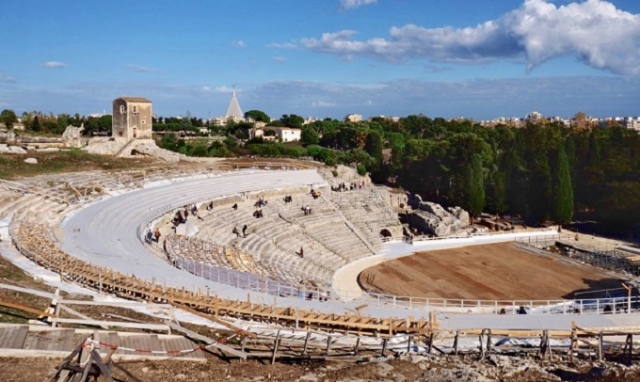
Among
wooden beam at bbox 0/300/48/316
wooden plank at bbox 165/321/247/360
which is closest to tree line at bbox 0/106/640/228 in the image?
wooden plank at bbox 165/321/247/360

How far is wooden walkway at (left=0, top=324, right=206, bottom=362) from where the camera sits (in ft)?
37.7

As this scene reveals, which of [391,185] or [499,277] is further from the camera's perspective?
[391,185]

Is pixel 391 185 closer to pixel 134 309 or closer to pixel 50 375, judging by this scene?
pixel 134 309

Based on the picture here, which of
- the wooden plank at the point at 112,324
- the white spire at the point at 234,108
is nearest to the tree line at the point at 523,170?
the wooden plank at the point at 112,324

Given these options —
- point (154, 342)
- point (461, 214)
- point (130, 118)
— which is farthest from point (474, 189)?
point (154, 342)

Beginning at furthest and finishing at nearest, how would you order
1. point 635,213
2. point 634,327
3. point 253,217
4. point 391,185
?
point 391,185, point 635,213, point 253,217, point 634,327

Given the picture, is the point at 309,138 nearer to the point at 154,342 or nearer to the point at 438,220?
the point at 438,220

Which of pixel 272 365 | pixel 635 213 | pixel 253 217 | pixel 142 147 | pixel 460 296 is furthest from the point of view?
pixel 142 147

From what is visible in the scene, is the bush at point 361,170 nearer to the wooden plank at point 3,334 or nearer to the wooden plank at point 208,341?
the wooden plank at point 208,341

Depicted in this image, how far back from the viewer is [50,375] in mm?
10625

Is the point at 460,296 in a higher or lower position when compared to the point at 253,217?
lower

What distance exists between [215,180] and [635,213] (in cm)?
3397

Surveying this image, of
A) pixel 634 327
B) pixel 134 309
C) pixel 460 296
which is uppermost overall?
pixel 134 309

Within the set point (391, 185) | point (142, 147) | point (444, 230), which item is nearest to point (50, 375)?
point (444, 230)
